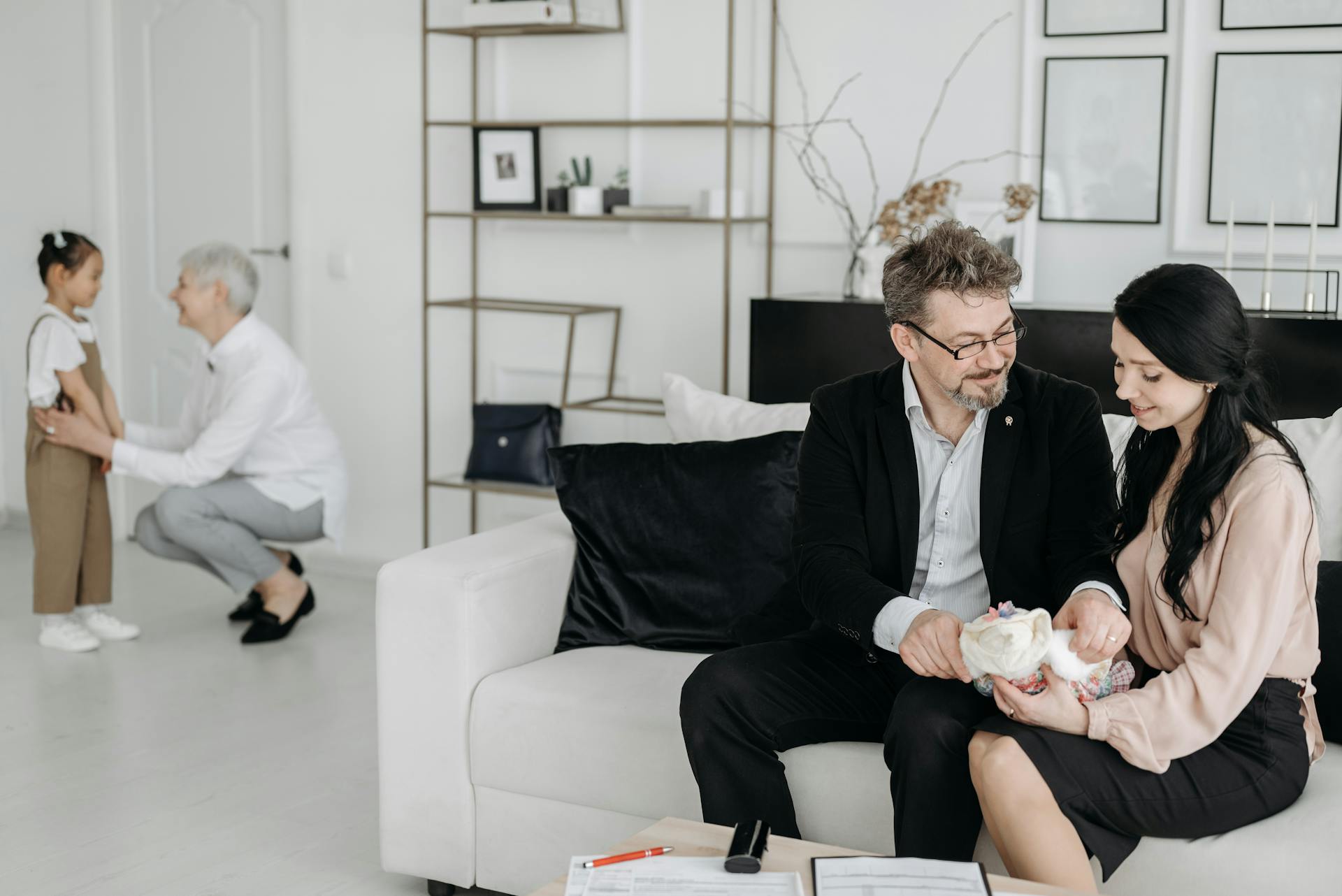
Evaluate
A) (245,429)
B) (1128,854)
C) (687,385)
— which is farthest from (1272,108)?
(245,429)

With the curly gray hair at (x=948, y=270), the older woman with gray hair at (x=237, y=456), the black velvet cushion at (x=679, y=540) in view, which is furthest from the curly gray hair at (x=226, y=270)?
the curly gray hair at (x=948, y=270)

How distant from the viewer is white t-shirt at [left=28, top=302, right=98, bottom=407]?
3.90 m

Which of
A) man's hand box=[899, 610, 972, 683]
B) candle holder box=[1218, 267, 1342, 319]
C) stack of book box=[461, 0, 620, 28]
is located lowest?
man's hand box=[899, 610, 972, 683]

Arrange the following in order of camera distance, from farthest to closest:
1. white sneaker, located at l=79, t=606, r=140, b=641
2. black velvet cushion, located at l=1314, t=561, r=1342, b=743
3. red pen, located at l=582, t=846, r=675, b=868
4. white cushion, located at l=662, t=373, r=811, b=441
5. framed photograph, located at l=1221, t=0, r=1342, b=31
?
white sneaker, located at l=79, t=606, r=140, b=641 < framed photograph, located at l=1221, t=0, r=1342, b=31 < white cushion, located at l=662, t=373, r=811, b=441 < black velvet cushion, located at l=1314, t=561, r=1342, b=743 < red pen, located at l=582, t=846, r=675, b=868

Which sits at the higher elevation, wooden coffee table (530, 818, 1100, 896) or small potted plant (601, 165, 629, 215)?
small potted plant (601, 165, 629, 215)

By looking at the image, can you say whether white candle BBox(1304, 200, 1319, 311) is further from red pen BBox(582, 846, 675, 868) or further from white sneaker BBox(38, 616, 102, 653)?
white sneaker BBox(38, 616, 102, 653)

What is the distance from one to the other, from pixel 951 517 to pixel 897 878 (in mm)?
787

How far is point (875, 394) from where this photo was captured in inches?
91.4

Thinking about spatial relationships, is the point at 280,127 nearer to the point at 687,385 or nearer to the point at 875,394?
the point at 687,385

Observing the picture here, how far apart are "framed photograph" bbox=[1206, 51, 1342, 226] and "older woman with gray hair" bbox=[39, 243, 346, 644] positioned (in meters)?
2.56

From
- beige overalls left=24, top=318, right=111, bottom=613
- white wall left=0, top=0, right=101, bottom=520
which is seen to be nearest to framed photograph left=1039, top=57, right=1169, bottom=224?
beige overalls left=24, top=318, right=111, bottom=613

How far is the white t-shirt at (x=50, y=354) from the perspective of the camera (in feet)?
12.8

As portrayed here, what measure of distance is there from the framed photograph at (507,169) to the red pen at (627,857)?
2949mm

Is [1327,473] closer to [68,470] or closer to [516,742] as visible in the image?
[516,742]
